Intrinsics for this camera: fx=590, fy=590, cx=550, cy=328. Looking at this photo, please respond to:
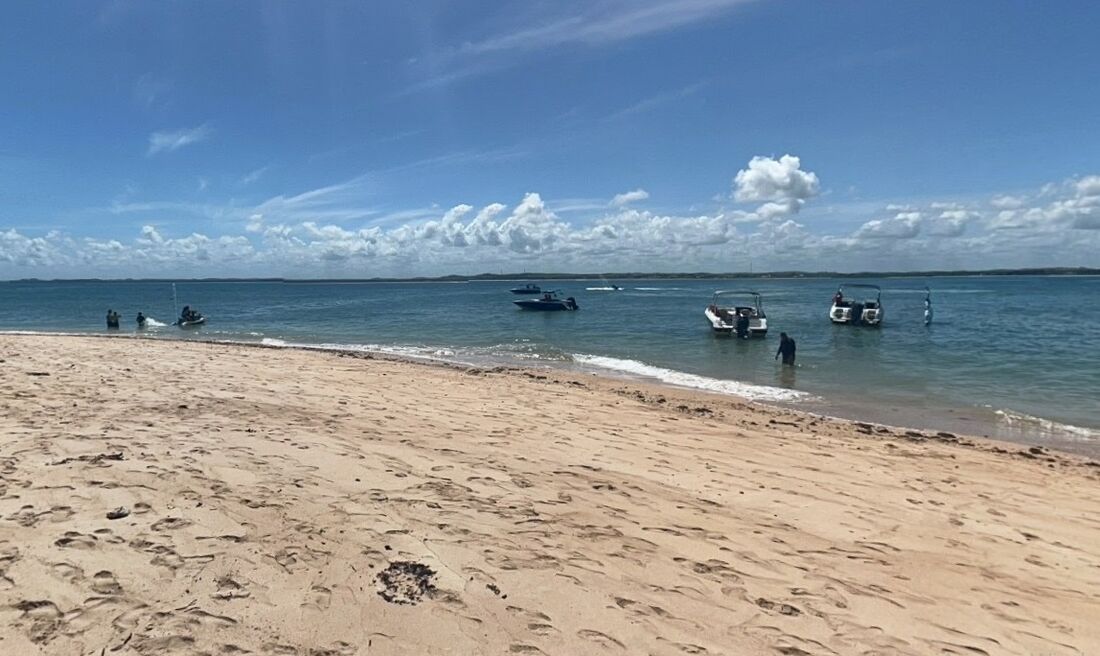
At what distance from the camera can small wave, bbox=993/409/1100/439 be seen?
12.6m

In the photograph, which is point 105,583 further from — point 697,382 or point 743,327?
point 743,327

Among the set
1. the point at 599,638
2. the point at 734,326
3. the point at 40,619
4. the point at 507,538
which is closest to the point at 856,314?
the point at 734,326

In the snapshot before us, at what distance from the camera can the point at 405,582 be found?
4355 millimetres

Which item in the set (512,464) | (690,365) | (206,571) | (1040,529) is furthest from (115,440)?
(690,365)

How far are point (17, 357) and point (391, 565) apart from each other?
17.3 metres

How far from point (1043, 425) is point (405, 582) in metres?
15.0

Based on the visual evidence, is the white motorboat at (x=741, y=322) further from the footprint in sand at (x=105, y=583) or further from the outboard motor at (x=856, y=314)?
the footprint in sand at (x=105, y=583)

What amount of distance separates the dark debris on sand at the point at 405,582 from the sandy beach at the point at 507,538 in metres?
0.02

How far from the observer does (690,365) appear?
22.7 m

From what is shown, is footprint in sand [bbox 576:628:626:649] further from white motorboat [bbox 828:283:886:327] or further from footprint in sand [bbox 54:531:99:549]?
white motorboat [bbox 828:283:886:327]

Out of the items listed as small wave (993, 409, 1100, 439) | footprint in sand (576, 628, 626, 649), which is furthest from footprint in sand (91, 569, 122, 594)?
small wave (993, 409, 1100, 439)

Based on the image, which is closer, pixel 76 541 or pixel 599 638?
pixel 599 638

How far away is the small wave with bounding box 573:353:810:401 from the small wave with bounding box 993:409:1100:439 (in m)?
4.43

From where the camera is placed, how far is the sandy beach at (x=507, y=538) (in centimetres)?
383
